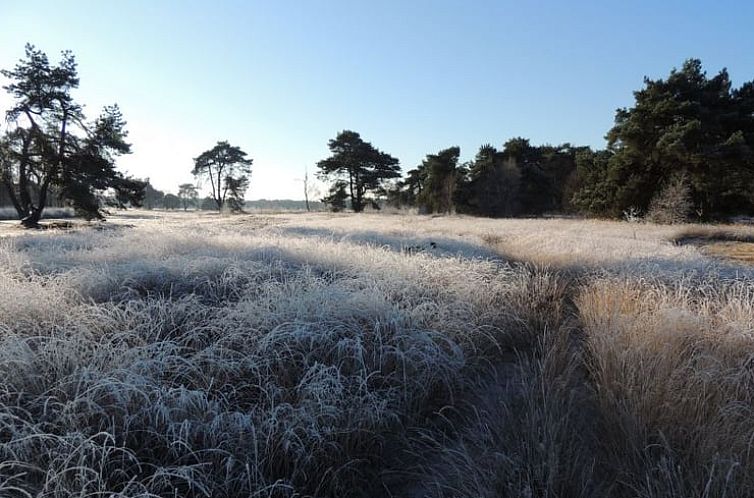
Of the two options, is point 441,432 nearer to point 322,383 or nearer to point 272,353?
point 322,383

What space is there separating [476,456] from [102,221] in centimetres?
2262

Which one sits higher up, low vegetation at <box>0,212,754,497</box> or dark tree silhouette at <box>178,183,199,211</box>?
dark tree silhouette at <box>178,183,199,211</box>

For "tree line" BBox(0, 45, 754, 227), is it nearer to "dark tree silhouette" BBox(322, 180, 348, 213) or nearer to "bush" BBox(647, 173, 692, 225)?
"bush" BBox(647, 173, 692, 225)

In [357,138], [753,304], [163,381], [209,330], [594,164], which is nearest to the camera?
[163,381]

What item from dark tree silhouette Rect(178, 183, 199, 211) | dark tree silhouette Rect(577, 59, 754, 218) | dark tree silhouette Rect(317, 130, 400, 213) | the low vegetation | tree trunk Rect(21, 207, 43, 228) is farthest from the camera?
dark tree silhouette Rect(178, 183, 199, 211)

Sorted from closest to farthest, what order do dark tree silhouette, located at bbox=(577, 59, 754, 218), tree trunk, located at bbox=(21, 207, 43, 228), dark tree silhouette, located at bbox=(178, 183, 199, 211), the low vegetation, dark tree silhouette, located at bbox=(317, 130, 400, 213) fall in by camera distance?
the low vegetation, tree trunk, located at bbox=(21, 207, 43, 228), dark tree silhouette, located at bbox=(577, 59, 754, 218), dark tree silhouette, located at bbox=(317, 130, 400, 213), dark tree silhouette, located at bbox=(178, 183, 199, 211)

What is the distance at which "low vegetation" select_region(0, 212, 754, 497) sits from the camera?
179 centimetres

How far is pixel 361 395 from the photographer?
2.52 m

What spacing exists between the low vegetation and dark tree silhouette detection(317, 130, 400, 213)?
35.6m

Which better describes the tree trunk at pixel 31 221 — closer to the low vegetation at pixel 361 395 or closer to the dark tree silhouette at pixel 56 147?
the dark tree silhouette at pixel 56 147

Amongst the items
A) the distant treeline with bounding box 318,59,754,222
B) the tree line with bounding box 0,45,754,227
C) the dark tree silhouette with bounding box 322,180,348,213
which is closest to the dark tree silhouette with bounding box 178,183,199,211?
the dark tree silhouette with bounding box 322,180,348,213

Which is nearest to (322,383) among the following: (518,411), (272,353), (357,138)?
(272,353)

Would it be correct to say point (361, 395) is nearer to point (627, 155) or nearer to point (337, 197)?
point (627, 155)

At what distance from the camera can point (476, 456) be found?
81.7 inches
